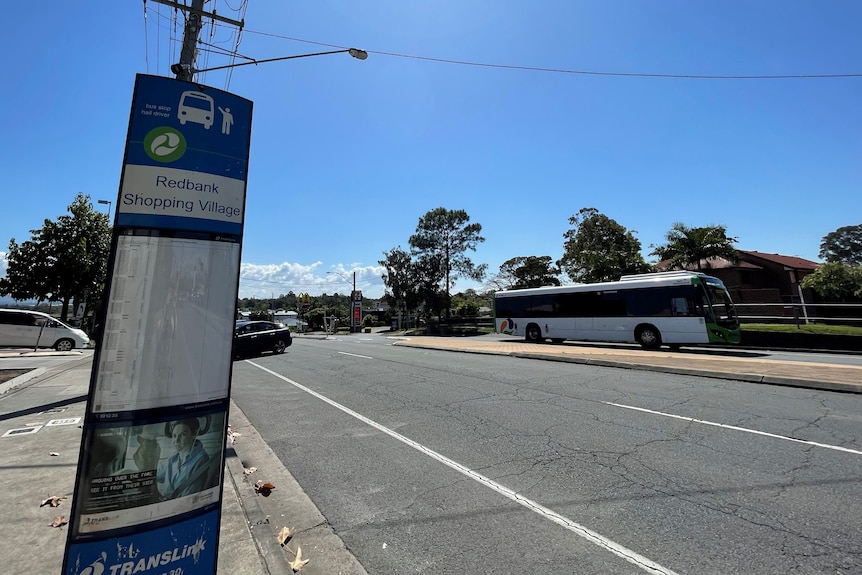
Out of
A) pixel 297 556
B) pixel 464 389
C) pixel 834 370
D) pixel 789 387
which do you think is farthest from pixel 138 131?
pixel 834 370

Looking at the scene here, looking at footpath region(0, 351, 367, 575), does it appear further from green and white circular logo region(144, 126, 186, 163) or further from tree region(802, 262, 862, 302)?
tree region(802, 262, 862, 302)

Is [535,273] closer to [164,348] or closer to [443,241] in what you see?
[443,241]

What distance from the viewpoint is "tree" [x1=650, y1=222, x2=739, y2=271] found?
29609 millimetres

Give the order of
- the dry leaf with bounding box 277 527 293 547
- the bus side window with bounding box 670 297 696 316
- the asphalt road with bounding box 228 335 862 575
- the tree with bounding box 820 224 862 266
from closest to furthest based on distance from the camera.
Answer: the asphalt road with bounding box 228 335 862 575, the dry leaf with bounding box 277 527 293 547, the bus side window with bounding box 670 297 696 316, the tree with bounding box 820 224 862 266

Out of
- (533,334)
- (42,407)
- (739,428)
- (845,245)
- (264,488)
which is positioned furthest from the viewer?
(845,245)

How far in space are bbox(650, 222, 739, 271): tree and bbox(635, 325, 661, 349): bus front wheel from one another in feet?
51.5

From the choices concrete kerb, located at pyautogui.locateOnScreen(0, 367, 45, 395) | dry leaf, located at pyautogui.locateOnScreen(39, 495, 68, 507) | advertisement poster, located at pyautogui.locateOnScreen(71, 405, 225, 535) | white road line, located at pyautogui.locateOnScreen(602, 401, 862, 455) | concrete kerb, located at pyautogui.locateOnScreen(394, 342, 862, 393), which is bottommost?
dry leaf, located at pyautogui.locateOnScreen(39, 495, 68, 507)

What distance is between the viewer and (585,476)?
4.63m

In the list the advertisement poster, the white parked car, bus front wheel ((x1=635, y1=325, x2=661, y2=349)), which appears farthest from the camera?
the white parked car

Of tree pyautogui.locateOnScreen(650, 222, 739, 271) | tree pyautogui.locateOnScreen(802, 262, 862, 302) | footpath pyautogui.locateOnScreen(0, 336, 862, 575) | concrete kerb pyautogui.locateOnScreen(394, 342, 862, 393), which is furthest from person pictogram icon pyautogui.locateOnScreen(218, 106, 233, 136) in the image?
tree pyautogui.locateOnScreen(802, 262, 862, 302)

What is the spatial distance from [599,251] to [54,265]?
46494 mm

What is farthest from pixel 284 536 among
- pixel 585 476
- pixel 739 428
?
pixel 739 428

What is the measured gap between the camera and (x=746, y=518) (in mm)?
3652

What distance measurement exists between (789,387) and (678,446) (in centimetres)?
586
